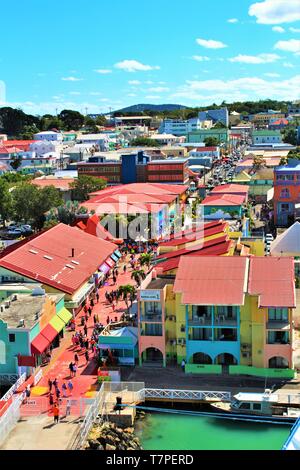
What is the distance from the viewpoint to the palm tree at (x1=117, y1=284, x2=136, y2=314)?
30859mm

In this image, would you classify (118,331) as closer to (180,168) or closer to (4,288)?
(4,288)

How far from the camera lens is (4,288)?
29.7 meters

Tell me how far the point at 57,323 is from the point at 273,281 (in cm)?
951

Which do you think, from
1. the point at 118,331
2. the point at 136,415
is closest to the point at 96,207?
the point at 118,331

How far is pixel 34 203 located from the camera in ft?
169

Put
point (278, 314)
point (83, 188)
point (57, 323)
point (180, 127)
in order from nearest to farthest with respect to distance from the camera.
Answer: point (278, 314)
point (57, 323)
point (83, 188)
point (180, 127)

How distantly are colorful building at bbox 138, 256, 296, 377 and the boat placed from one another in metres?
1.93

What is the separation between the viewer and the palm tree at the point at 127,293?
3086cm

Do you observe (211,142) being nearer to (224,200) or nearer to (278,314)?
(224,200)

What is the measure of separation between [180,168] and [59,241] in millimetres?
33581

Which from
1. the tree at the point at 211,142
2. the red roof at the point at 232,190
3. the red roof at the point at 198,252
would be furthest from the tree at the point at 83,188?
the tree at the point at 211,142

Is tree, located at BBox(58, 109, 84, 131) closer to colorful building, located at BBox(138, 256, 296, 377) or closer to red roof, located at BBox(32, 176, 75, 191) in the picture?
red roof, located at BBox(32, 176, 75, 191)

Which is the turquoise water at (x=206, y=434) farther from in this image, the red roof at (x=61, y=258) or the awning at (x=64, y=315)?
the red roof at (x=61, y=258)

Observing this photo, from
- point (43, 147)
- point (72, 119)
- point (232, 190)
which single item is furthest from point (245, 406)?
point (72, 119)
